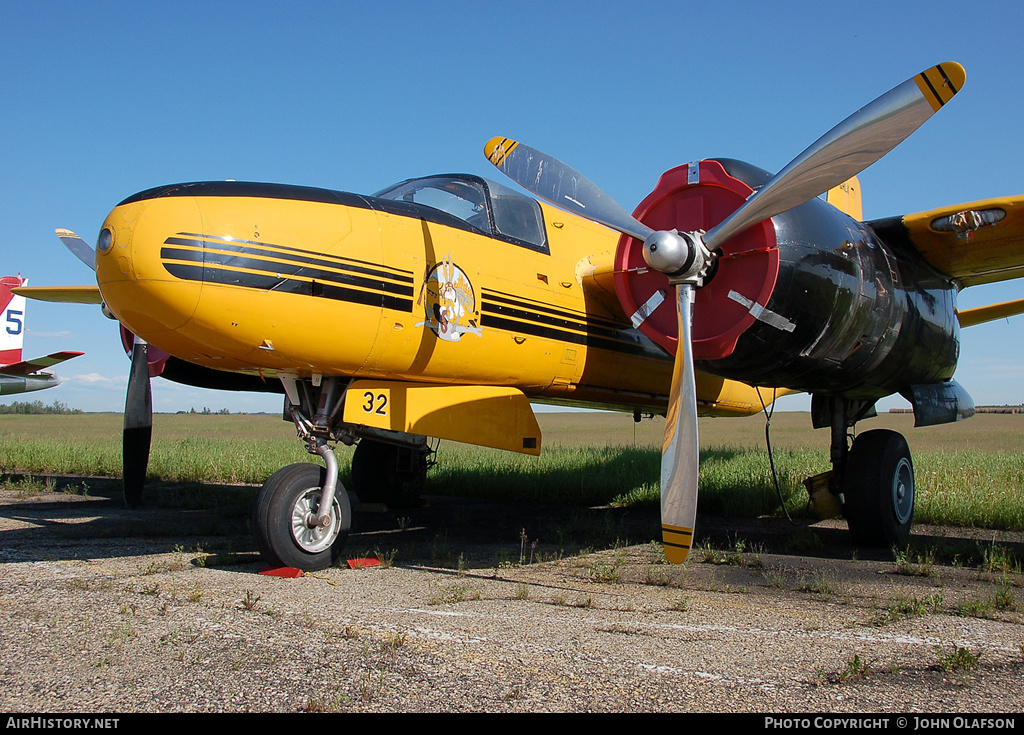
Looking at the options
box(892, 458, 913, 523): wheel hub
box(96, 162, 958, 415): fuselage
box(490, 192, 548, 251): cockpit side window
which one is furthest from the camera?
box(892, 458, 913, 523): wheel hub

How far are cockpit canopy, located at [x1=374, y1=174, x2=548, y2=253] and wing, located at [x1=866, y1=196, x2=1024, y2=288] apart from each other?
12.0 ft

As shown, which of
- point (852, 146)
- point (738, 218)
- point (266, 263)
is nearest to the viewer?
point (266, 263)

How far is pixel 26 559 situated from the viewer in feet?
21.8

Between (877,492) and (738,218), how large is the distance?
11.8 ft

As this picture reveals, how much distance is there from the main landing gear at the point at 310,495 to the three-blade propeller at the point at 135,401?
3975mm

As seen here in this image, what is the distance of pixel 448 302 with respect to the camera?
638 cm

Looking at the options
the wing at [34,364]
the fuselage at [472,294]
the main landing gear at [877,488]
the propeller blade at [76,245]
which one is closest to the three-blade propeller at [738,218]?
the fuselage at [472,294]

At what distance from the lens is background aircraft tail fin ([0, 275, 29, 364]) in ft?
69.3

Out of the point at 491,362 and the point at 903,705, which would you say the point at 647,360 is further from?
the point at 903,705

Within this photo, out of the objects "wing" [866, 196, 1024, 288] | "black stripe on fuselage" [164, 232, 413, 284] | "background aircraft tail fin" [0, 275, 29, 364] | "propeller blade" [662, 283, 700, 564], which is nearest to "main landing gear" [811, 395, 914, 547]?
"wing" [866, 196, 1024, 288]

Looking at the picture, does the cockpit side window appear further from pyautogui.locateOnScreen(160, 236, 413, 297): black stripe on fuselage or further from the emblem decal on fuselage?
pyautogui.locateOnScreen(160, 236, 413, 297): black stripe on fuselage

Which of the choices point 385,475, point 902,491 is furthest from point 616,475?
point 902,491

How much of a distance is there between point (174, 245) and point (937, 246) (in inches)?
285

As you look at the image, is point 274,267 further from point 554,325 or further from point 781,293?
point 781,293
